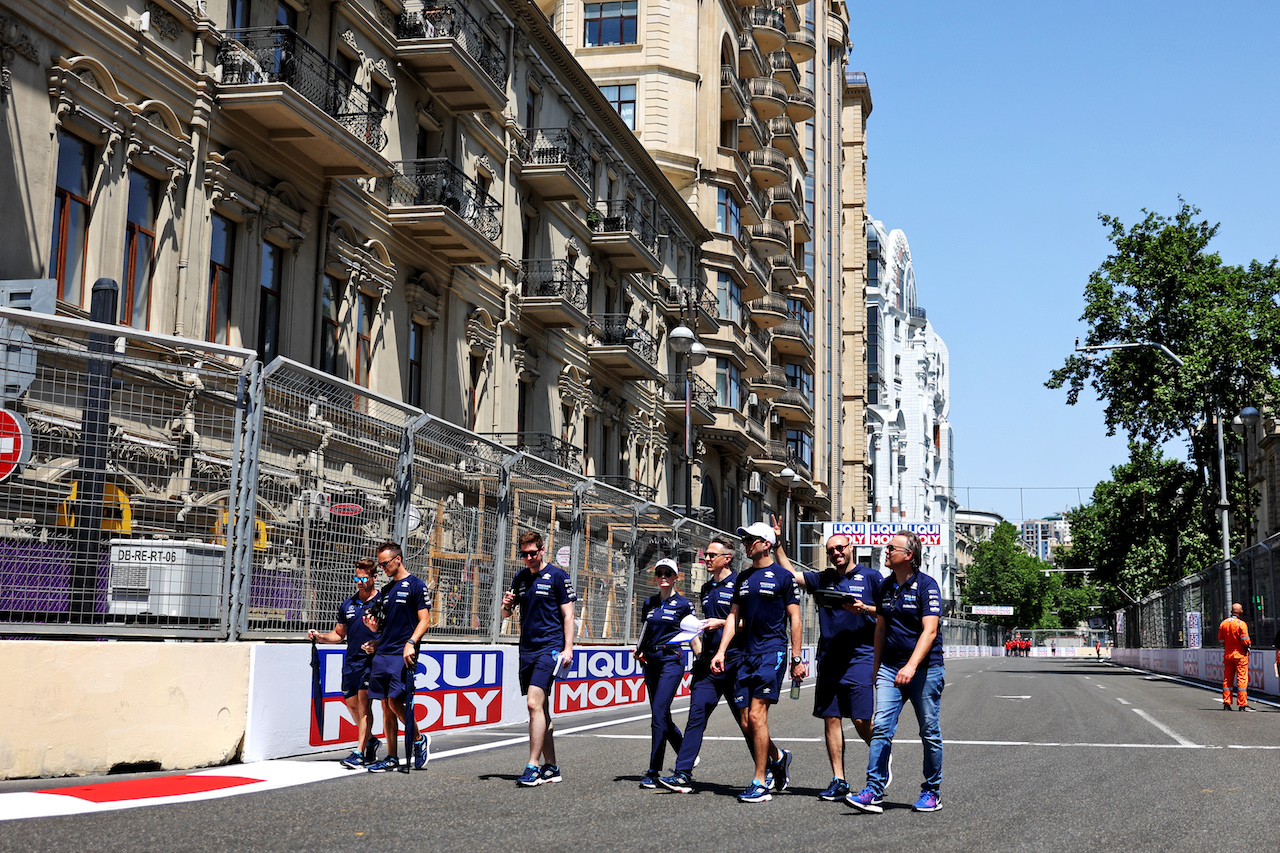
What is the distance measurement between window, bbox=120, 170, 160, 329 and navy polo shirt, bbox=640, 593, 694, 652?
10488mm

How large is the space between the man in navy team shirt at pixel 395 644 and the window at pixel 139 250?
9.00m

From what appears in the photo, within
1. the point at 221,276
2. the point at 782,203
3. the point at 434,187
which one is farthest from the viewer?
the point at 782,203

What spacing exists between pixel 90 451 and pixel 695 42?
40449 mm

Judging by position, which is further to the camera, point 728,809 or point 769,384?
point 769,384

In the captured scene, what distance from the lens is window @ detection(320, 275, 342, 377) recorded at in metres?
22.6

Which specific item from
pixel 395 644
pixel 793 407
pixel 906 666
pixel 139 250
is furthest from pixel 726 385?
pixel 906 666

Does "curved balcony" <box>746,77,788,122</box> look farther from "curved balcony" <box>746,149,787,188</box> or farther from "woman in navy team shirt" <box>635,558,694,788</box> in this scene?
"woman in navy team shirt" <box>635,558,694,788</box>

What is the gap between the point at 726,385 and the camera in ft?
168

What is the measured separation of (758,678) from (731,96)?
44.7 meters

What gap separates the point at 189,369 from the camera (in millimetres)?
9820

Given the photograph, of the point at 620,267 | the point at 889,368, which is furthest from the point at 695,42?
the point at 889,368

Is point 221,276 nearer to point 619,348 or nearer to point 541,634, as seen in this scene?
point 541,634

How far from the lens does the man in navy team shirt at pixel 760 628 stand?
30.0 feet

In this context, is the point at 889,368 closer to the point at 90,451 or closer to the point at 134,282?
the point at 134,282
